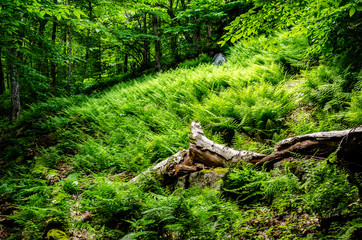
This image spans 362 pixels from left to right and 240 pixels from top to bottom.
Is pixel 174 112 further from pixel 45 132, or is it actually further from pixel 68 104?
pixel 68 104

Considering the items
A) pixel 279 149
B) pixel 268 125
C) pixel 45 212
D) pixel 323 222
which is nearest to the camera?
pixel 323 222

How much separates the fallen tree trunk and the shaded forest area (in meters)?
0.02

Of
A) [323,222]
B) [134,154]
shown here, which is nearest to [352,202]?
[323,222]

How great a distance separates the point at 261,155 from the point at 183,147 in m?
1.56

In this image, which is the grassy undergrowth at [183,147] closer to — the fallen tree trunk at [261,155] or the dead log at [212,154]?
the fallen tree trunk at [261,155]

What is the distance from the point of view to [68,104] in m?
8.26

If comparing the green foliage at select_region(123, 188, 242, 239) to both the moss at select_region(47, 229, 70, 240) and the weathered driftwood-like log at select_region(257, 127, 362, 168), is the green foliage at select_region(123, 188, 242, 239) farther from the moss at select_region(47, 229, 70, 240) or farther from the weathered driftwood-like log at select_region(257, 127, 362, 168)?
the weathered driftwood-like log at select_region(257, 127, 362, 168)

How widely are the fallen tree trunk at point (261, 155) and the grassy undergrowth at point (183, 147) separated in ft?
0.67

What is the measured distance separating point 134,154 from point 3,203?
2271 millimetres

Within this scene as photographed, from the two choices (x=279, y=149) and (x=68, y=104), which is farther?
(x=68, y=104)

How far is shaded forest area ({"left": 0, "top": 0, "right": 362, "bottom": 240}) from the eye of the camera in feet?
5.68

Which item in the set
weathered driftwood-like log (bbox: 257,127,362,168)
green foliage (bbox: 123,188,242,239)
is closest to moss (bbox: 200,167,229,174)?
weathered driftwood-like log (bbox: 257,127,362,168)

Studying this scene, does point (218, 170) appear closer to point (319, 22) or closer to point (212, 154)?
point (212, 154)

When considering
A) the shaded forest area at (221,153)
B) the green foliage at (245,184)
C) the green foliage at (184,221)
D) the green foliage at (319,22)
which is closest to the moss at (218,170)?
the shaded forest area at (221,153)
